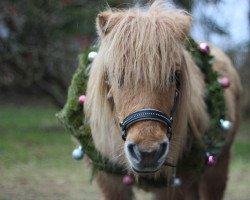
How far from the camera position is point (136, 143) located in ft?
10.4

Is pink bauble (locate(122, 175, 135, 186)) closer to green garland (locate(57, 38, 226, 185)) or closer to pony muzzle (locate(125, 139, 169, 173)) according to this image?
green garland (locate(57, 38, 226, 185))

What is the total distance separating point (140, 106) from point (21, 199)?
297 cm

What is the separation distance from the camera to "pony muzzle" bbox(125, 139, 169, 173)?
3158mm

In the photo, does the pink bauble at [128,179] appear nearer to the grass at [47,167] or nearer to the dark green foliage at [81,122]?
the dark green foliage at [81,122]

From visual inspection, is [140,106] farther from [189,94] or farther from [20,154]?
[20,154]

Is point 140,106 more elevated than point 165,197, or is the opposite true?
point 140,106

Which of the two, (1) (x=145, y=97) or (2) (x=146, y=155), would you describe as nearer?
(2) (x=146, y=155)

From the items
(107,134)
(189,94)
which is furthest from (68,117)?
(189,94)

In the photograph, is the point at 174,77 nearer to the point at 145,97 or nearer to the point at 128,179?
the point at 145,97

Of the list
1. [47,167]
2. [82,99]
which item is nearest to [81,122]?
[82,99]

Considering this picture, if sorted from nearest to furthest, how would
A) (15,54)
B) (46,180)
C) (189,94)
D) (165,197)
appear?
(189,94) < (165,197) < (46,180) < (15,54)

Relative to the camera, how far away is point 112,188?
4215mm

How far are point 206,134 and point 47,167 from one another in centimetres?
395

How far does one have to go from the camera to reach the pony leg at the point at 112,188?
13.6 ft
